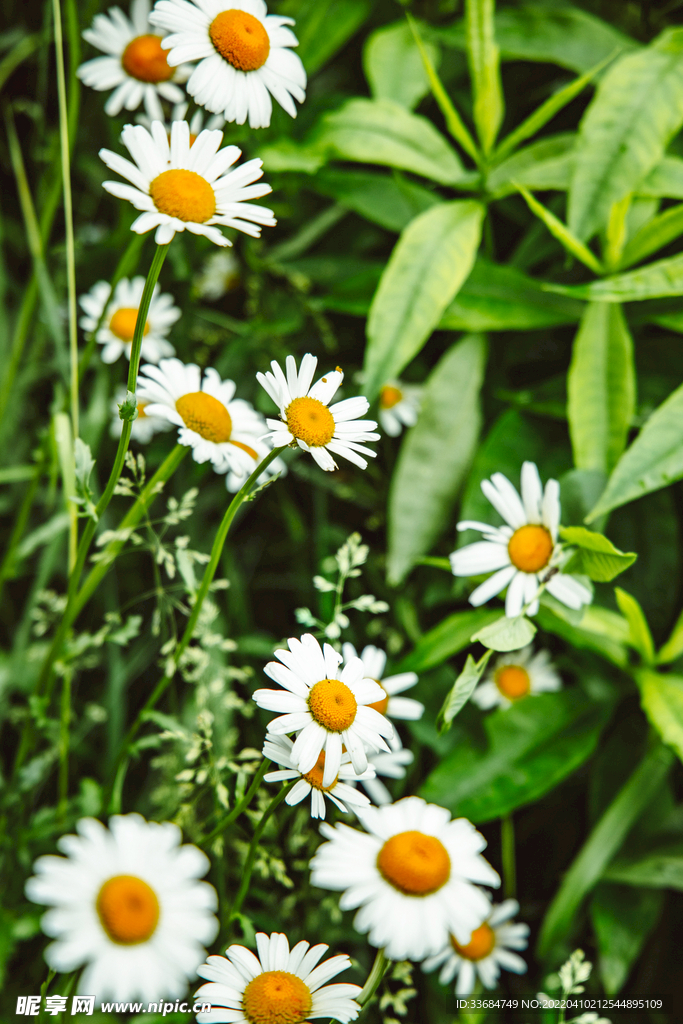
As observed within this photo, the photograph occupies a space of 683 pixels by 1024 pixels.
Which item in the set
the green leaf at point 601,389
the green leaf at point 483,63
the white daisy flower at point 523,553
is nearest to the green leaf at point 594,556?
the white daisy flower at point 523,553

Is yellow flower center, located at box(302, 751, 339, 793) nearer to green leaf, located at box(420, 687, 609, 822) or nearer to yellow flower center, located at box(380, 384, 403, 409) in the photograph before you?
green leaf, located at box(420, 687, 609, 822)

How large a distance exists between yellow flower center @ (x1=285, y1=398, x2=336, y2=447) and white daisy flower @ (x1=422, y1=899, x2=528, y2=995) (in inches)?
18.4

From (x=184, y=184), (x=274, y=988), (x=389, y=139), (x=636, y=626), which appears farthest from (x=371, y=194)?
(x=274, y=988)

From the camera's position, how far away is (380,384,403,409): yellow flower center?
0.81 meters

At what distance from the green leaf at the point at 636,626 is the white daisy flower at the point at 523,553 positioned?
72 millimetres

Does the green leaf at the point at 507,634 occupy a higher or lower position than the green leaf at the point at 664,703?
lower

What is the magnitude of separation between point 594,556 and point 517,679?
0.29m

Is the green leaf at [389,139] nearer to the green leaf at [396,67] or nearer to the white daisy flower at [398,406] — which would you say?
the green leaf at [396,67]

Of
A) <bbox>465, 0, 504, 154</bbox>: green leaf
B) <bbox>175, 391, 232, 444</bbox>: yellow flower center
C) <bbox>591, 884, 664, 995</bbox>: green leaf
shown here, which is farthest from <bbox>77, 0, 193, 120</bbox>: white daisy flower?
<bbox>591, 884, 664, 995</bbox>: green leaf

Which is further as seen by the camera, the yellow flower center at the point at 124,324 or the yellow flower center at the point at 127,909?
the yellow flower center at the point at 124,324

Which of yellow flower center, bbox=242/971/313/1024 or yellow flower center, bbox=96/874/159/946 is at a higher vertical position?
yellow flower center, bbox=96/874/159/946

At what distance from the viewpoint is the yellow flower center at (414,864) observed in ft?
1.29

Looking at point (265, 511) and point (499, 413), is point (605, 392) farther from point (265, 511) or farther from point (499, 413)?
point (265, 511)

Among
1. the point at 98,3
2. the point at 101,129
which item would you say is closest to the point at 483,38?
the point at 98,3
